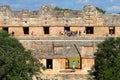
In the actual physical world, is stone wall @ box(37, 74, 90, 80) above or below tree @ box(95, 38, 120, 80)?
below

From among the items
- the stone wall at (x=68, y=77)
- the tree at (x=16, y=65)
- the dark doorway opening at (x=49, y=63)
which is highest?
the tree at (x=16, y=65)

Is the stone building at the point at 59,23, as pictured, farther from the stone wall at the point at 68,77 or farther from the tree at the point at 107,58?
the tree at the point at 107,58

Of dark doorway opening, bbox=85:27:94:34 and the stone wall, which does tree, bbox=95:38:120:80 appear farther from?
dark doorway opening, bbox=85:27:94:34

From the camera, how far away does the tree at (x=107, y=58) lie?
1061 inches

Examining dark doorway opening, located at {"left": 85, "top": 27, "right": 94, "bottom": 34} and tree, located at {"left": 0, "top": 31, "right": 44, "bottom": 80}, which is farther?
dark doorway opening, located at {"left": 85, "top": 27, "right": 94, "bottom": 34}

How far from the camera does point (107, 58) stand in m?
28.5

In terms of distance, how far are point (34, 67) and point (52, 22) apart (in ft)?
28.9

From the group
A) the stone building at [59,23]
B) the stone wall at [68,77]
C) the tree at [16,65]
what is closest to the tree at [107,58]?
the stone wall at [68,77]

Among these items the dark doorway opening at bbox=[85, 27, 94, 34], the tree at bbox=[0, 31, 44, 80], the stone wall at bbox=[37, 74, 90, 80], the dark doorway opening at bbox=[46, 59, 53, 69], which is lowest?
the stone wall at bbox=[37, 74, 90, 80]

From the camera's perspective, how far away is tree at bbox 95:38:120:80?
26.9 metres

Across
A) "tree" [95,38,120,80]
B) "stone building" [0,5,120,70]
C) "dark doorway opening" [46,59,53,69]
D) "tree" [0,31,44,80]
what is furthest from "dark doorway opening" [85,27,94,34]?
"tree" [0,31,44,80]

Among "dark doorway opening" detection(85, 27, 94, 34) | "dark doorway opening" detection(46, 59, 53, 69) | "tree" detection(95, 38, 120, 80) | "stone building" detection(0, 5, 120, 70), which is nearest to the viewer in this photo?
"tree" detection(95, 38, 120, 80)

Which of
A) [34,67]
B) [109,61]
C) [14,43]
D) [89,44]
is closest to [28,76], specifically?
[34,67]

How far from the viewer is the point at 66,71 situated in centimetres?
3022
